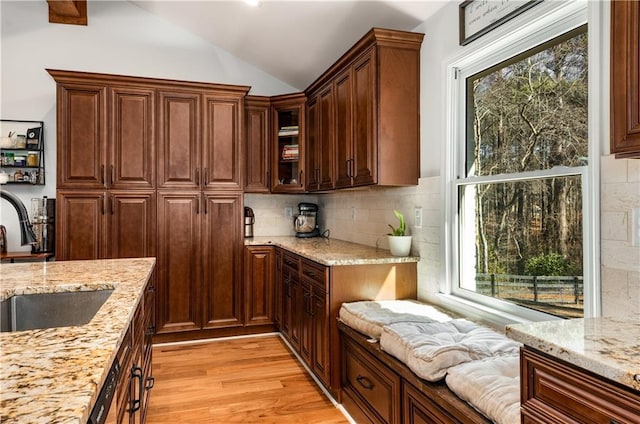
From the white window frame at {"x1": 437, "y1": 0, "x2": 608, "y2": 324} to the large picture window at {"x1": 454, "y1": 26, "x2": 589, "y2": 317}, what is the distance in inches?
1.1

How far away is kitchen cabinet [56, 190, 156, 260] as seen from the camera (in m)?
3.62

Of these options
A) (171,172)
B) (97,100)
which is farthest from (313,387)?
(97,100)

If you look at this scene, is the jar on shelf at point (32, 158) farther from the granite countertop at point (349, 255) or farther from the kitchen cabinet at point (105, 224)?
the granite countertop at point (349, 255)

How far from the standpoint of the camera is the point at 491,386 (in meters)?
1.40

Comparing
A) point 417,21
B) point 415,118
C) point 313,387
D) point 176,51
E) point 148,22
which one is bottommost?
point 313,387

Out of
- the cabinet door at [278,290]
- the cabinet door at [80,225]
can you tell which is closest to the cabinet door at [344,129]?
the cabinet door at [278,290]

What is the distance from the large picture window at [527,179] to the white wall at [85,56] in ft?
9.70

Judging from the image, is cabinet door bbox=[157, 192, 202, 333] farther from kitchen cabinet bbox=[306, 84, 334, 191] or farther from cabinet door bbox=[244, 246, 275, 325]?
kitchen cabinet bbox=[306, 84, 334, 191]

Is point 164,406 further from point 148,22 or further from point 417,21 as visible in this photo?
point 148,22

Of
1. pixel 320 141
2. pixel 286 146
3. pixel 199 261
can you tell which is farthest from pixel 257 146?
Result: pixel 199 261

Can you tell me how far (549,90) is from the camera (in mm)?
1990

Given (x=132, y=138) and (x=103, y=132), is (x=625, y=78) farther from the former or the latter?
(x=103, y=132)

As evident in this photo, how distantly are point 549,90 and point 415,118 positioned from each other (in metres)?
0.97

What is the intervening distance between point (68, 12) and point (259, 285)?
3091 mm
